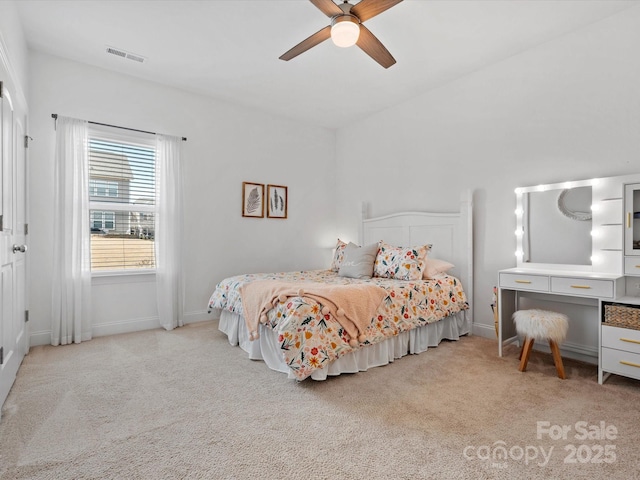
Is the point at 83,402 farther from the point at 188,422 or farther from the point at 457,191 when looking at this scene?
the point at 457,191

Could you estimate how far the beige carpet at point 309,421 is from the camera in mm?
1559

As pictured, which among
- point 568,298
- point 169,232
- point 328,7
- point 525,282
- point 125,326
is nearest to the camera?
point 328,7

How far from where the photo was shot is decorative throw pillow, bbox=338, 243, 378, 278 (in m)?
3.72

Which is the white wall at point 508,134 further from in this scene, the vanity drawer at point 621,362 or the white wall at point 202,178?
the vanity drawer at point 621,362

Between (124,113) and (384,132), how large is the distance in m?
3.16

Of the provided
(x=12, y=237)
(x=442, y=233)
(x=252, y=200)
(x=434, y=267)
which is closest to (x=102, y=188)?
(x=12, y=237)

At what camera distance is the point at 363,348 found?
269 cm

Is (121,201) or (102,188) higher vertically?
(102,188)

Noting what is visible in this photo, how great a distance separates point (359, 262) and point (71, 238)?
2905 mm

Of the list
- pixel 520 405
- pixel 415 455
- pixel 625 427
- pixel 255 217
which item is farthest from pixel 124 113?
pixel 625 427

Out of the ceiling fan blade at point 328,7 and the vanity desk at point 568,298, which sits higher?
the ceiling fan blade at point 328,7

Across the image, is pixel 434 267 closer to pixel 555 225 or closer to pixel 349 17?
pixel 555 225

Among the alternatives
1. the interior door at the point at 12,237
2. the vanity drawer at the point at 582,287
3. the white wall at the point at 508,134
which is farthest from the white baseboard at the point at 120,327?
the vanity drawer at the point at 582,287

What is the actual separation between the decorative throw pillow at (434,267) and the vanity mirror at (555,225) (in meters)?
0.68
